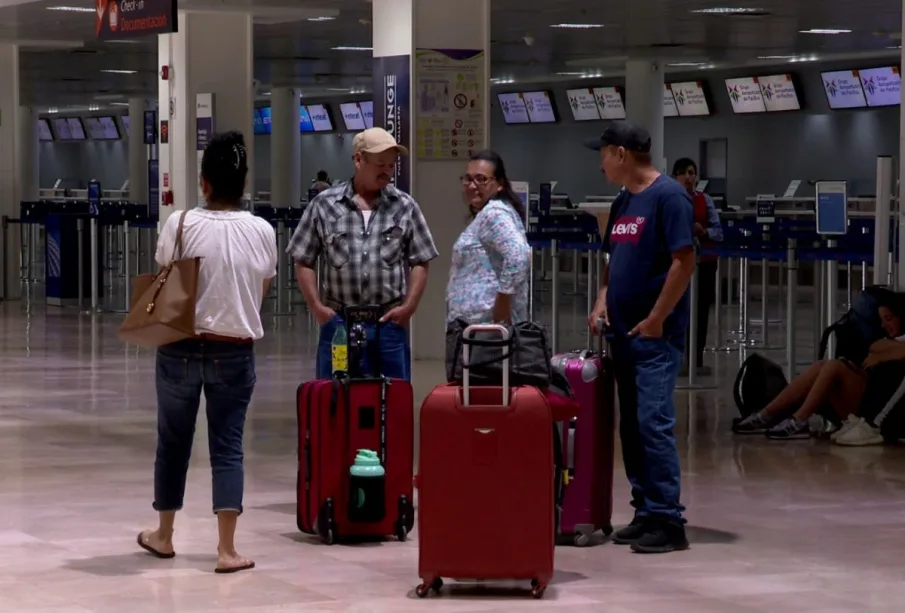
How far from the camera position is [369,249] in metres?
6.42

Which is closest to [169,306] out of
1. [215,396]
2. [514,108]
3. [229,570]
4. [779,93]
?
[215,396]

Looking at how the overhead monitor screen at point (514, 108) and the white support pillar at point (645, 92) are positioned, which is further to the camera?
the overhead monitor screen at point (514, 108)

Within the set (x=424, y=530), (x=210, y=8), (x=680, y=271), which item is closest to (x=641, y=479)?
(x=680, y=271)

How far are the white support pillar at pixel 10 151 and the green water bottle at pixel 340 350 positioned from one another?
1475 cm

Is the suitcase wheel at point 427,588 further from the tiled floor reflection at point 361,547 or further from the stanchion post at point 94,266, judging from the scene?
the stanchion post at point 94,266

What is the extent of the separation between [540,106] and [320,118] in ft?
27.3

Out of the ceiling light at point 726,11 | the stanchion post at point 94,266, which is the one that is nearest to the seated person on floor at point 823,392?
the ceiling light at point 726,11

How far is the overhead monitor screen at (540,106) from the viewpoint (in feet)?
107

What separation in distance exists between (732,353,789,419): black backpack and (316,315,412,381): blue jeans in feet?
11.3

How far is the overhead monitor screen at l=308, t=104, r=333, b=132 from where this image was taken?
39.4 metres

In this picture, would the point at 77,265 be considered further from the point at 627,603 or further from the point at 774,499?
the point at 627,603

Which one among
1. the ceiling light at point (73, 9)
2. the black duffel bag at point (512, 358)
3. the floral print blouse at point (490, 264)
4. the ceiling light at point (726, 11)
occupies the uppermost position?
the ceiling light at point (726, 11)

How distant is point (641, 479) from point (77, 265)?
14.6 meters

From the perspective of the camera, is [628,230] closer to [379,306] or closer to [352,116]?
[379,306]
